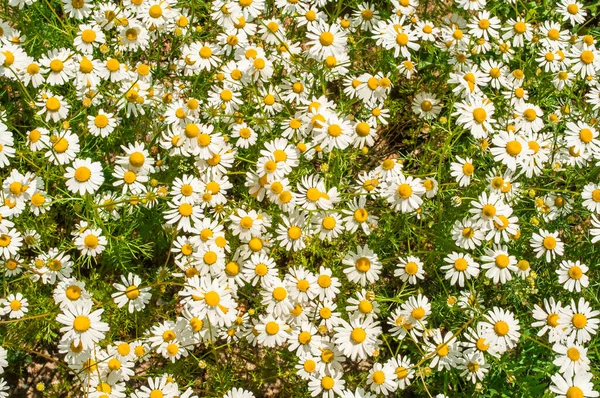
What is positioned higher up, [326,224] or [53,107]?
[53,107]

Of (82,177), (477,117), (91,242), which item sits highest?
(477,117)

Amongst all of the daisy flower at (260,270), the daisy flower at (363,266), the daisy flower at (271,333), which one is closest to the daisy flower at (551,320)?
the daisy flower at (363,266)

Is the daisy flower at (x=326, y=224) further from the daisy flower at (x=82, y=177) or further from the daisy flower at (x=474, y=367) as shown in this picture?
the daisy flower at (x=82, y=177)

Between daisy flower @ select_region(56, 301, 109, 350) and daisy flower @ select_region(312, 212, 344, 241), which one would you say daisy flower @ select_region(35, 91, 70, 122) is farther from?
daisy flower @ select_region(312, 212, 344, 241)

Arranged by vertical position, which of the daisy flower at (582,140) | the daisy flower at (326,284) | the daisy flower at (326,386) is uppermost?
the daisy flower at (582,140)

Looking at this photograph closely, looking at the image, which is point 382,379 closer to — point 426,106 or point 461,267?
point 461,267

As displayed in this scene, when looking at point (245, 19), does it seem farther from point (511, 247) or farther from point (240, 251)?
point (511, 247)

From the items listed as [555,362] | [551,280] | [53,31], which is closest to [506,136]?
[551,280]

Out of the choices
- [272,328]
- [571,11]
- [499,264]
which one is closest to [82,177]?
[272,328]

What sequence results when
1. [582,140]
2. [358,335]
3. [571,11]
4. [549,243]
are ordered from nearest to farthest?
[358,335] → [549,243] → [582,140] → [571,11]

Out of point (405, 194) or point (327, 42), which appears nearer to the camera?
point (405, 194)

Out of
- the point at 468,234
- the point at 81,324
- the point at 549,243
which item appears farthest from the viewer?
the point at 549,243
